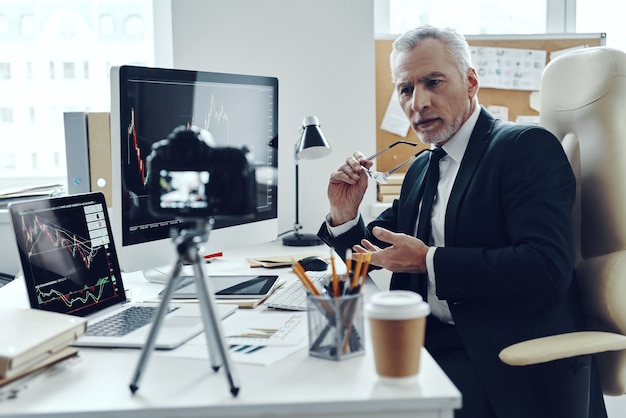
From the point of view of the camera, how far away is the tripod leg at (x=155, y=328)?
817mm

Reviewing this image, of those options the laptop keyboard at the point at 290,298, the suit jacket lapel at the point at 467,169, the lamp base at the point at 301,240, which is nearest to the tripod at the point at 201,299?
the laptop keyboard at the point at 290,298

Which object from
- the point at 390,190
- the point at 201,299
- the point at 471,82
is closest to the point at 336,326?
the point at 201,299

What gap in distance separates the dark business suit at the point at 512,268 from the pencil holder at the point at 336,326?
42 cm

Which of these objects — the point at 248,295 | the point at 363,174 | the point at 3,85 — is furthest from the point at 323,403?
the point at 3,85

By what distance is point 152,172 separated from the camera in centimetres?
84

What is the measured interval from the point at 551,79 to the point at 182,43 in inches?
50.9

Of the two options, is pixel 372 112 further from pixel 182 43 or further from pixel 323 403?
pixel 323 403

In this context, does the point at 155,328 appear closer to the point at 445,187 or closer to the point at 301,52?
the point at 445,187

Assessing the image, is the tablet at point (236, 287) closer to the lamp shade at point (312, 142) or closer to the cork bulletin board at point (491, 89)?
the lamp shade at point (312, 142)

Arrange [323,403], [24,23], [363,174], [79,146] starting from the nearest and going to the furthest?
[323,403]
[363,174]
[79,146]
[24,23]

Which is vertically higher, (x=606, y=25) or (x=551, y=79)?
(x=606, y=25)

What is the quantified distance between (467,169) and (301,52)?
1.00 m

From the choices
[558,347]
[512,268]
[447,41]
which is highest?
[447,41]

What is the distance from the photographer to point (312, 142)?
184 cm
